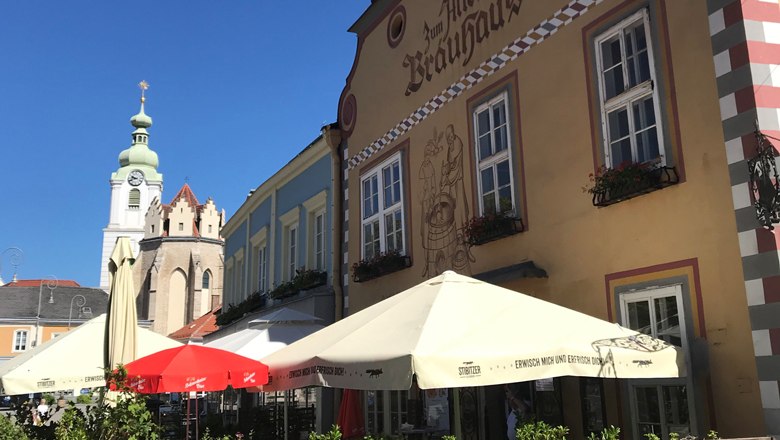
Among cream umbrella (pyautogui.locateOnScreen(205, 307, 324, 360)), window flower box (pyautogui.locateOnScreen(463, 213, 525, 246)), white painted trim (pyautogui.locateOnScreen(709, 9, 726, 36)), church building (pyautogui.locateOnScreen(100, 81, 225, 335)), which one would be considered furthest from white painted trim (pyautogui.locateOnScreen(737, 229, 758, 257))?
church building (pyautogui.locateOnScreen(100, 81, 225, 335))

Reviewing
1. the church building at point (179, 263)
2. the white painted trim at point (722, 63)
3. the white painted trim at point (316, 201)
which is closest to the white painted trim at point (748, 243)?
the white painted trim at point (722, 63)

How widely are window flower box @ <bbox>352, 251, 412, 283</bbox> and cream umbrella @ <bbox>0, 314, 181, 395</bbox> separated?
3.71 meters

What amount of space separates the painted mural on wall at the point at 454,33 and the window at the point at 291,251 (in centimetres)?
698

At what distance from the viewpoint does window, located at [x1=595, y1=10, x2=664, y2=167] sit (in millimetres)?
7828

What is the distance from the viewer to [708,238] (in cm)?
698

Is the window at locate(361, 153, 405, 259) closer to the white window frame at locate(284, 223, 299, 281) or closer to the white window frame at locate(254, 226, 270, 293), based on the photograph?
the white window frame at locate(284, 223, 299, 281)

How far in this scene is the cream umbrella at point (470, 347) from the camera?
527 centimetres

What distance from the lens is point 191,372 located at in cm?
885

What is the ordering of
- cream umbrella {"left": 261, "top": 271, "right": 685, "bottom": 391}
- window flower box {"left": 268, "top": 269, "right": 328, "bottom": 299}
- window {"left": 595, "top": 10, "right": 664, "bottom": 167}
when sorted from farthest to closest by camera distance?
1. window flower box {"left": 268, "top": 269, "right": 328, "bottom": 299}
2. window {"left": 595, "top": 10, "right": 664, "bottom": 167}
3. cream umbrella {"left": 261, "top": 271, "right": 685, "bottom": 391}

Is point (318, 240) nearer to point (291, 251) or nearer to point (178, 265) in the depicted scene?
point (291, 251)

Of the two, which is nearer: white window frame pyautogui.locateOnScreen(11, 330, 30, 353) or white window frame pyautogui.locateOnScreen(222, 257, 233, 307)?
white window frame pyautogui.locateOnScreen(222, 257, 233, 307)

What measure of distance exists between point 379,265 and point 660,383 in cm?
638

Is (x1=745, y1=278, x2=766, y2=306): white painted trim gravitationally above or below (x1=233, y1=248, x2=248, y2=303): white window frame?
below

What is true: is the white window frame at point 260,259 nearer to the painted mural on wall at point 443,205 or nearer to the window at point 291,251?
the window at point 291,251
